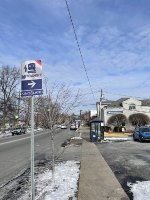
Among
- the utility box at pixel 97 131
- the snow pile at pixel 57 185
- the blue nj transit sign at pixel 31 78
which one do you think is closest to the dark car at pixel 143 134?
the utility box at pixel 97 131

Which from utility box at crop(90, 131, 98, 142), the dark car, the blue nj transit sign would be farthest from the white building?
the blue nj transit sign

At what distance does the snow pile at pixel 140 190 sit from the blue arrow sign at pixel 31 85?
137 inches

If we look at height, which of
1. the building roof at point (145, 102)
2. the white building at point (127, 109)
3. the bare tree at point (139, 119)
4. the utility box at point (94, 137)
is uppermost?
the building roof at point (145, 102)

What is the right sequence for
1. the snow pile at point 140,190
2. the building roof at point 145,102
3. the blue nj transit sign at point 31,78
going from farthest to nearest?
the building roof at point 145,102 → the snow pile at point 140,190 → the blue nj transit sign at point 31,78

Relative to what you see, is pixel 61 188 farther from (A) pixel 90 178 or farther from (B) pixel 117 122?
(B) pixel 117 122

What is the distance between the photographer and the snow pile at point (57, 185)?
30.6ft

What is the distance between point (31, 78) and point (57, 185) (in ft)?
11.9

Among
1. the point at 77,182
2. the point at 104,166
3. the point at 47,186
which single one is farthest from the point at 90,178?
the point at 104,166

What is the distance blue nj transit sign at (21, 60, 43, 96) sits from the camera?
841 cm

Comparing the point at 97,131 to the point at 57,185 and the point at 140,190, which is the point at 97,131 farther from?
the point at 140,190

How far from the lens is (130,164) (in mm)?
16781

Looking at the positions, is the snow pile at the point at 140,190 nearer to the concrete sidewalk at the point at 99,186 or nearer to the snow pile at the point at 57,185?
the concrete sidewalk at the point at 99,186

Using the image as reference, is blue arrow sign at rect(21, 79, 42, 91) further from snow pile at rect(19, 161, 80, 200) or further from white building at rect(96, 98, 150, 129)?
white building at rect(96, 98, 150, 129)

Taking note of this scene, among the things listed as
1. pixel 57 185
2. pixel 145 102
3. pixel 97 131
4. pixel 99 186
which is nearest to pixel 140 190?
pixel 99 186
